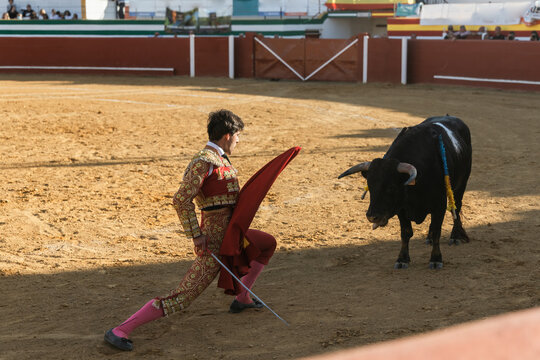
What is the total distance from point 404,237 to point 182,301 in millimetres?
1767

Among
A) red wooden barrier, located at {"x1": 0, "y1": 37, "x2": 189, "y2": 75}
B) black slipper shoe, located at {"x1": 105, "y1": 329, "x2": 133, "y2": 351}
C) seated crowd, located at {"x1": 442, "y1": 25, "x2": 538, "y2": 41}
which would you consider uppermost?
seated crowd, located at {"x1": 442, "y1": 25, "x2": 538, "y2": 41}

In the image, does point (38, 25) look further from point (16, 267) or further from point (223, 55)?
point (16, 267)

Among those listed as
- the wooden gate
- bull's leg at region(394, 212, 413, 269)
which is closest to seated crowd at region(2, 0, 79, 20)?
the wooden gate

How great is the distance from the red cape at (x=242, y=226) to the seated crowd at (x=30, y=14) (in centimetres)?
2530

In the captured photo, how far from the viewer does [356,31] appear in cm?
2948

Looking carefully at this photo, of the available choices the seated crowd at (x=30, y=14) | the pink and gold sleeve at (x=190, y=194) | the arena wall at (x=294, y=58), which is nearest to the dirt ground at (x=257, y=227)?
the pink and gold sleeve at (x=190, y=194)

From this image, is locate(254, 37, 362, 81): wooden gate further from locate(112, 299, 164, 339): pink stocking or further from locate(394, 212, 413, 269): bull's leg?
locate(112, 299, 164, 339): pink stocking

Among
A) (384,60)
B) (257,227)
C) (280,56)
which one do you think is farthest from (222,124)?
(280,56)

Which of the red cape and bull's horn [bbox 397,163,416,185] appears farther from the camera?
bull's horn [bbox 397,163,416,185]

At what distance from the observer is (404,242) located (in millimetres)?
4395

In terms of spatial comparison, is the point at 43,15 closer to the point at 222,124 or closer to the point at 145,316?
the point at 222,124

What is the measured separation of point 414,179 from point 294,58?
48.4 feet

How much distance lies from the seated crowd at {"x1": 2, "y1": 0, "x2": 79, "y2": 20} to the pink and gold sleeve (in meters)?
25.4

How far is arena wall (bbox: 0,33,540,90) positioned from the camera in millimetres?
15906
